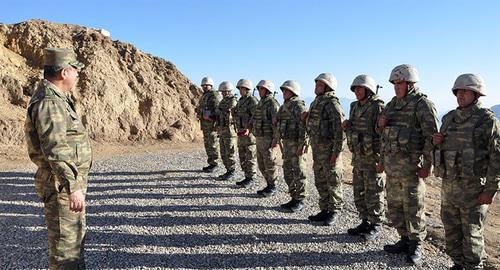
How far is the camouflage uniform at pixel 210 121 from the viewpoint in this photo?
1131cm

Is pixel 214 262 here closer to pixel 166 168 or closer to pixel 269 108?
pixel 269 108

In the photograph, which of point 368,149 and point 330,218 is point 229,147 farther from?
point 368,149

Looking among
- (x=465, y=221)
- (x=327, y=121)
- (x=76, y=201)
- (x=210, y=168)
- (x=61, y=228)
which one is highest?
(x=327, y=121)

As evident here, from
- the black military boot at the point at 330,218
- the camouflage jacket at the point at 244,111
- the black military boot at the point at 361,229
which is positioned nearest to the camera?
the black military boot at the point at 361,229

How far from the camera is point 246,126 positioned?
9.73 m

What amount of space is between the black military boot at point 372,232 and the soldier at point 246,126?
4.01 m

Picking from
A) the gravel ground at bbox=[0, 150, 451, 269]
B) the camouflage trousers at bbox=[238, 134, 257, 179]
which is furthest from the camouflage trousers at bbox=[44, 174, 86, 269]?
the camouflage trousers at bbox=[238, 134, 257, 179]

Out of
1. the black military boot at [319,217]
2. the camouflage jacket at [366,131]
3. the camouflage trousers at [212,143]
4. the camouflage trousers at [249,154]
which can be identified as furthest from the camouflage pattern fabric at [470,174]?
→ the camouflage trousers at [212,143]

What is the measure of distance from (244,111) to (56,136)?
21.2 feet

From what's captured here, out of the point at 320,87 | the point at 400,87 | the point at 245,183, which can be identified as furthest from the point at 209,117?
the point at 400,87

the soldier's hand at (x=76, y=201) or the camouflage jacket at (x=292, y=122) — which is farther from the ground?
the camouflage jacket at (x=292, y=122)

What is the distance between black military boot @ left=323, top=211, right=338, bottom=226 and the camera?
694 centimetres

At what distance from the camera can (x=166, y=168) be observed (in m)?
12.4

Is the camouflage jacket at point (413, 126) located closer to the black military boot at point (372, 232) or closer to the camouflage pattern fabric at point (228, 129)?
the black military boot at point (372, 232)
